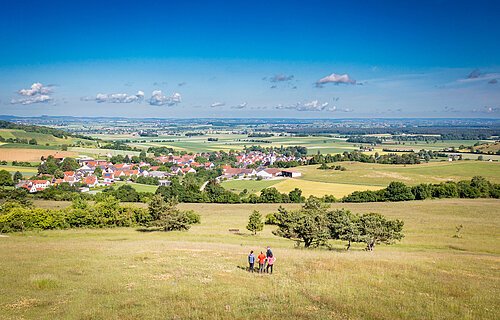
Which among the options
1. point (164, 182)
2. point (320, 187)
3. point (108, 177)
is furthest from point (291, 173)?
point (108, 177)

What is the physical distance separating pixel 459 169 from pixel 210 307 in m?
131

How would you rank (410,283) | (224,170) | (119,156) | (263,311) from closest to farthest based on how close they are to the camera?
(263,311) → (410,283) → (224,170) → (119,156)

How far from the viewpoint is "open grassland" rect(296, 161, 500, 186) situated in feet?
369

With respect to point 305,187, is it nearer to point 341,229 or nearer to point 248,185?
point 248,185

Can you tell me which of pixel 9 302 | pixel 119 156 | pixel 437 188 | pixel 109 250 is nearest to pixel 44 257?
pixel 109 250

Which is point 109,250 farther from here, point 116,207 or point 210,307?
point 116,207

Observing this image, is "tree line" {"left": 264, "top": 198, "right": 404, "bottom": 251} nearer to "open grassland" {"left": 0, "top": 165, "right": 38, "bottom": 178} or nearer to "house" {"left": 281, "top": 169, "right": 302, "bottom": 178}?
"house" {"left": 281, "top": 169, "right": 302, "bottom": 178}

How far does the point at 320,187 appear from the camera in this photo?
348ft

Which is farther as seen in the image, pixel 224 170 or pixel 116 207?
pixel 224 170

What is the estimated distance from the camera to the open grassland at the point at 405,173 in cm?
11256

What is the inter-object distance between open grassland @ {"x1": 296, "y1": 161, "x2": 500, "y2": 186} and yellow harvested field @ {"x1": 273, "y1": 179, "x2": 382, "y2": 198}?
16.5 feet

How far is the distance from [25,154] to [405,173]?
462 ft

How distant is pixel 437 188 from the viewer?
3610 inches

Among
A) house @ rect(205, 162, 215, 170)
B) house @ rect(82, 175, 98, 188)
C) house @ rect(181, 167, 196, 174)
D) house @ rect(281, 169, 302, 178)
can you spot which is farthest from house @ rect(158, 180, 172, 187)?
house @ rect(281, 169, 302, 178)
